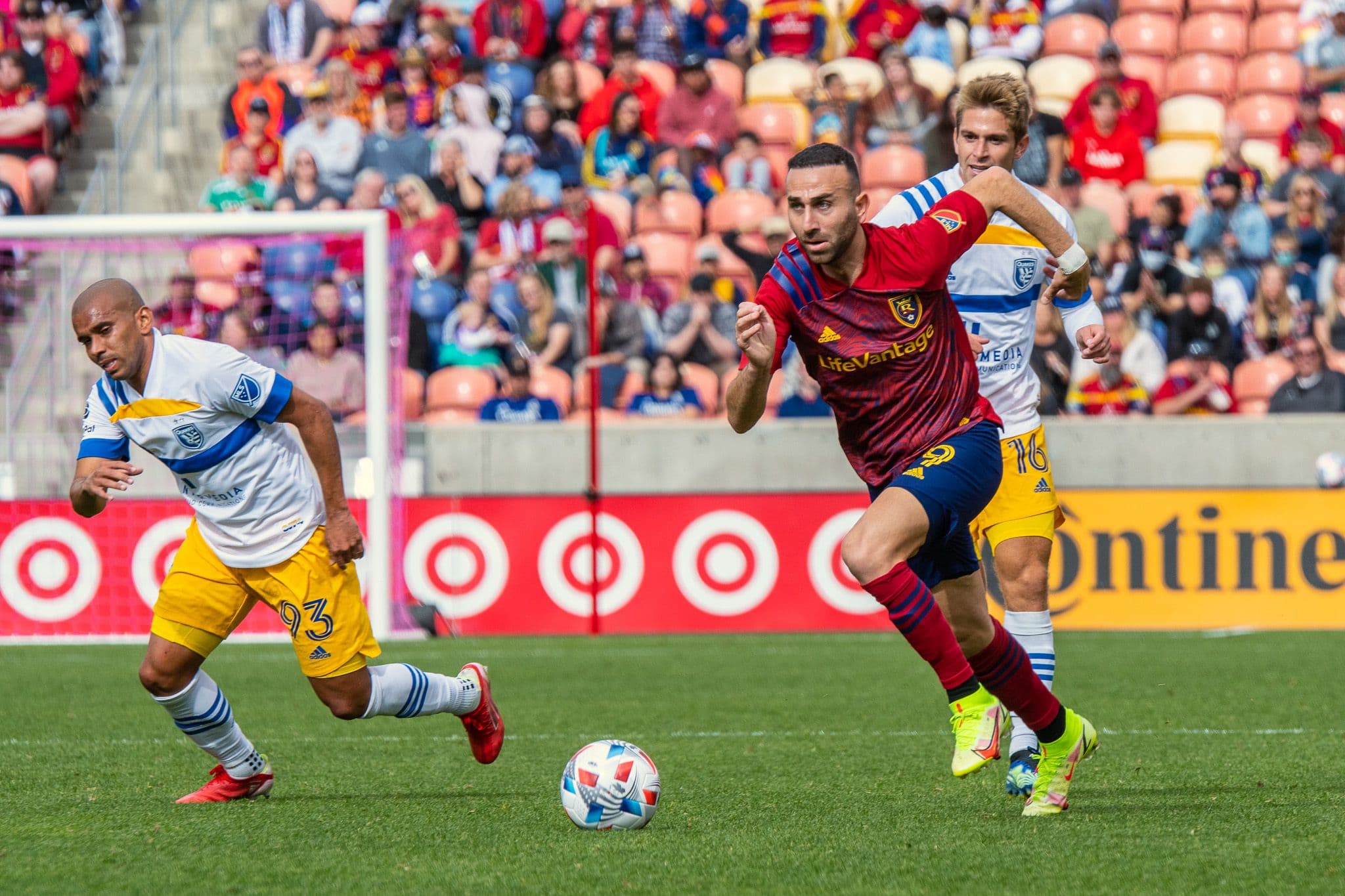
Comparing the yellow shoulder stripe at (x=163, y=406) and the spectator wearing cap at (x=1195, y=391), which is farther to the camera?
the spectator wearing cap at (x=1195, y=391)

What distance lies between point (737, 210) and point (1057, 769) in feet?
37.5

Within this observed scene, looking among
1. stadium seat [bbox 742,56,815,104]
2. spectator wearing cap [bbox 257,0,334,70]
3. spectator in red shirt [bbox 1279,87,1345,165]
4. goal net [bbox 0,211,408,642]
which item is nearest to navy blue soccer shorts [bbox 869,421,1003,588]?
goal net [bbox 0,211,408,642]

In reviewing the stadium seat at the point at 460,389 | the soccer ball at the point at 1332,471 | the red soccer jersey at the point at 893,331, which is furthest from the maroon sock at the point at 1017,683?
the stadium seat at the point at 460,389

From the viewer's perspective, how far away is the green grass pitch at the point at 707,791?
4.59 meters

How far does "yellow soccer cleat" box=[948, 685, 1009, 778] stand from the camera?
18.3 ft

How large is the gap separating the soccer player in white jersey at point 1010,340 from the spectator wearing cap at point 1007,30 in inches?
462

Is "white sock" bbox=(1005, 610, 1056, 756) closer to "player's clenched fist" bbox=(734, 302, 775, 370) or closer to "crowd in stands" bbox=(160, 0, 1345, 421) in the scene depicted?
"player's clenched fist" bbox=(734, 302, 775, 370)

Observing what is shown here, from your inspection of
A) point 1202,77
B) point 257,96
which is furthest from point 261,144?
point 1202,77

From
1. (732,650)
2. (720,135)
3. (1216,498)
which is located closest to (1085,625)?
(1216,498)

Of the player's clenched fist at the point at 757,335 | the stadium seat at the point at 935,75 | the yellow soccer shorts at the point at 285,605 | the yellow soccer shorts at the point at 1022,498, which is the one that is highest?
the stadium seat at the point at 935,75

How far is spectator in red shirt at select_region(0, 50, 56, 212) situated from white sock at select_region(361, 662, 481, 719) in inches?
490

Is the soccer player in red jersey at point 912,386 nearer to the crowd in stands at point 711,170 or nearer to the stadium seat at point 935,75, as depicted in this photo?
the crowd in stands at point 711,170

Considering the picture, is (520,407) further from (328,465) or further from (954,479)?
(954,479)

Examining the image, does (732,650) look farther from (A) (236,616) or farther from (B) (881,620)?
(A) (236,616)
